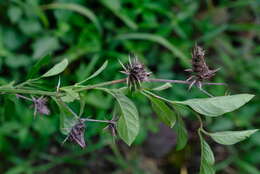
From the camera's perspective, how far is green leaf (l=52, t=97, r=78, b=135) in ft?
2.31

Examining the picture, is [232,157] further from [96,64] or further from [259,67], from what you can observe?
[96,64]

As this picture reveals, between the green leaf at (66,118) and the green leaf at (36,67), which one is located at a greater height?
the green leaf at (36,67)

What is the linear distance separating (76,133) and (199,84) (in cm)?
21

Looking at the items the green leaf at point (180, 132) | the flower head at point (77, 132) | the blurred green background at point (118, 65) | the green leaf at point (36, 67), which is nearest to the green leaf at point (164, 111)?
the green leaf at point (180, 132)

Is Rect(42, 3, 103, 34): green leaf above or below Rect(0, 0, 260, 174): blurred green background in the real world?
above

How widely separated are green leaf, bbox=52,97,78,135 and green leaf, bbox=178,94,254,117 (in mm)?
199

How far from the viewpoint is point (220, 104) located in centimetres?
61

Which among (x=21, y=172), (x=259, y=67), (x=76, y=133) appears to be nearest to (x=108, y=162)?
(x=21, y=172)

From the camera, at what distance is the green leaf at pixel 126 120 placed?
2.05ft

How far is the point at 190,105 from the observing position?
634 mm

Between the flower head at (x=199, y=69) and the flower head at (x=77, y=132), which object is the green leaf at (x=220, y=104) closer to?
the flower head at (x=199, y=69)

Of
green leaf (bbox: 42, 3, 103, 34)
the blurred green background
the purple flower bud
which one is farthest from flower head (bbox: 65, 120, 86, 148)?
green leaf (bbox: 42, 3, 103, 34)

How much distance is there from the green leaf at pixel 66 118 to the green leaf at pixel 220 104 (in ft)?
0.65

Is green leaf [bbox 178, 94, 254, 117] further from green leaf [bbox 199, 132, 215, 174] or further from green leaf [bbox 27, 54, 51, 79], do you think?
green leaf [bbox 27, 54, 51, 79]
